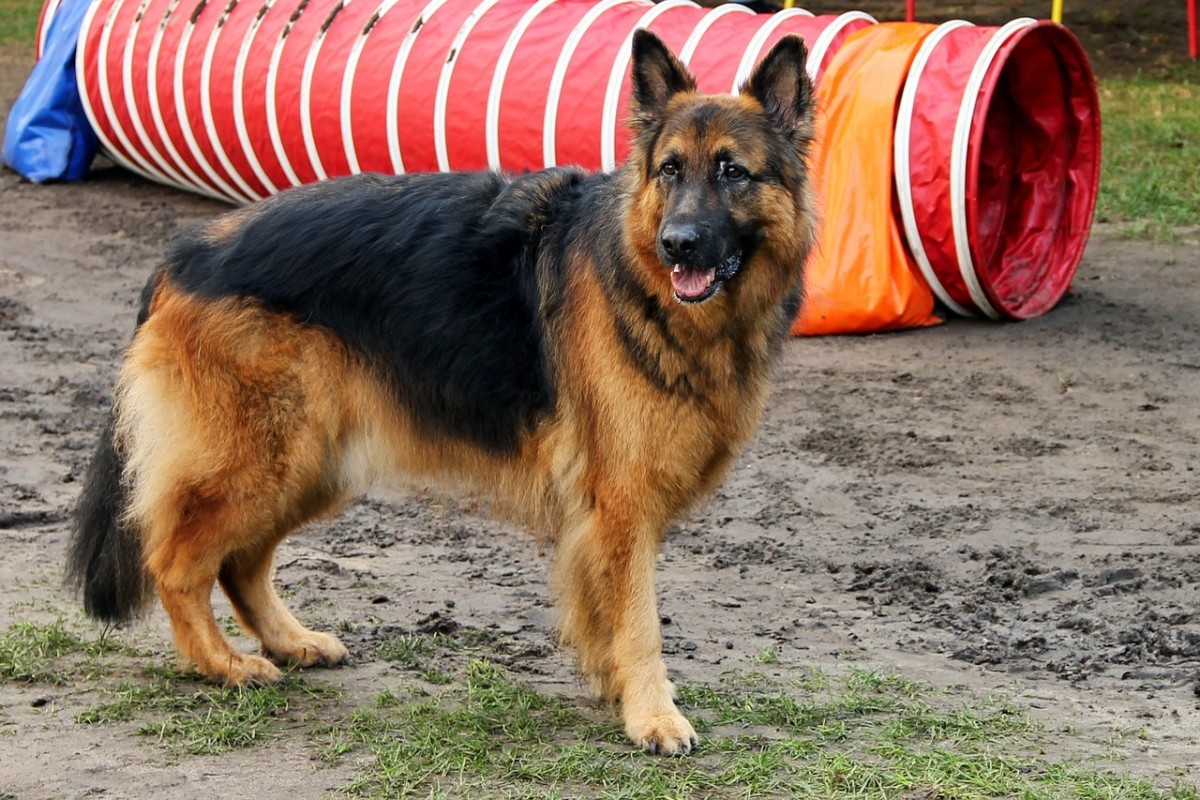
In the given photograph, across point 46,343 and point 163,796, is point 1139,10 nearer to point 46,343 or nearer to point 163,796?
point 46,343

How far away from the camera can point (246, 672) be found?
488cm

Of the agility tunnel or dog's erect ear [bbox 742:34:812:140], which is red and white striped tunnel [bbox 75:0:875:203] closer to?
the agility tunnel

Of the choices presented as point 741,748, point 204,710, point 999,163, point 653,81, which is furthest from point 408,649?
point 999,163

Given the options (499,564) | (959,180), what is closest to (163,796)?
(499,564)

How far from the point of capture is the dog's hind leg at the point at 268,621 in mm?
5102

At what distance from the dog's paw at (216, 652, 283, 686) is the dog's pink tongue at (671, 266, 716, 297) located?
189 cm

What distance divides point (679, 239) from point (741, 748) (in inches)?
59.6

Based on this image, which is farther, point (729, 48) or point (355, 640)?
point (729, 48)

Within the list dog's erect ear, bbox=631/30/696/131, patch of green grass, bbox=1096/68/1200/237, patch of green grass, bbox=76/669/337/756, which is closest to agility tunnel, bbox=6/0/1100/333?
patch of green grass, bbox=1096/68/1200/237

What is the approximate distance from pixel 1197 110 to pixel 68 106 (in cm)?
1077

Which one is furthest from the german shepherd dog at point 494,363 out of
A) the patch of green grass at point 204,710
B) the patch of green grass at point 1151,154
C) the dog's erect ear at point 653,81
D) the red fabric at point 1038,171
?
the patch of green grass at point 1151,154

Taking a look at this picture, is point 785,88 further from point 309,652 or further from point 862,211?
point 862,211

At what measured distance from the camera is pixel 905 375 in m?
8.52

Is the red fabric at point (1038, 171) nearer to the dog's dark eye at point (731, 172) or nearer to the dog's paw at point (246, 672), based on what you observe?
the dog's dark eye at point (731, 172)
